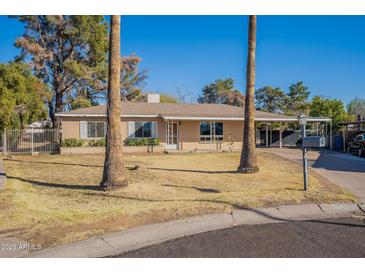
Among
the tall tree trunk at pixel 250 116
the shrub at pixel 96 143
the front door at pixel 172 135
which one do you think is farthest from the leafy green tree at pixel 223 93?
the tall tree trunk at pixel 250 116

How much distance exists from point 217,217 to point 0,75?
66.1ft

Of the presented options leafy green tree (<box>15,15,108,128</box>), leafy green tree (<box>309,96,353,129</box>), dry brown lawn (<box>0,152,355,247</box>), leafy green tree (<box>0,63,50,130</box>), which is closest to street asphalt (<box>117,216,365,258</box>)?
dry brown lawn (<box>0,152,355,247</box>)

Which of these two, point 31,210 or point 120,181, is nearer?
point 31,210

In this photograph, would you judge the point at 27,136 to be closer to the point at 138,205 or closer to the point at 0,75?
the point at 0,75

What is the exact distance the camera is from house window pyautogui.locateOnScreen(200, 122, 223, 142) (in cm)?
2128

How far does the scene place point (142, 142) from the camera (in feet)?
64.6

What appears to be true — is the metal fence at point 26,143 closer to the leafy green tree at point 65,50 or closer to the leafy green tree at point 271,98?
the leafy green tree at point 65,50

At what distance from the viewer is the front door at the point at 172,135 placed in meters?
20.9

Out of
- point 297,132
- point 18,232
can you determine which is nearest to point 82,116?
point 18,232

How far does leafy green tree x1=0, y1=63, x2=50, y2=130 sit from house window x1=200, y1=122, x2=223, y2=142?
13.2 metres

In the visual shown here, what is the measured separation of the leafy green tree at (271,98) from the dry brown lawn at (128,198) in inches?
1559

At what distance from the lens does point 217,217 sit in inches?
225

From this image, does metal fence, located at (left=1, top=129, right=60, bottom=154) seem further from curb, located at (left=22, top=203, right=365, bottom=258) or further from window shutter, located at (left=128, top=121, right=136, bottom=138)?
curb, located at (left=22, top=203, right=365, bottom=258)
